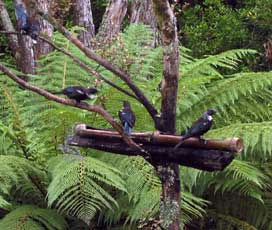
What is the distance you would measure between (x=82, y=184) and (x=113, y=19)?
2528mm

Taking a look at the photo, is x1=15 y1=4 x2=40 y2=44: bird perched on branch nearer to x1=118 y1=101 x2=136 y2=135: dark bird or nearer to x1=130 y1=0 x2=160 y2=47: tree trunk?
x1=118 y1=101 x2=136 y2=135: dark bird

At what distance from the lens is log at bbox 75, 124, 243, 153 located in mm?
1713

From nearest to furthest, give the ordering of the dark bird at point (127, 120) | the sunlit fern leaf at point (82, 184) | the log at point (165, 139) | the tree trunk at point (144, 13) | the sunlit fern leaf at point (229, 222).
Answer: the log at point (165, 139), the dark bird at point (127, 120), the sunlit fern leaf at point (82, 184), the sunlit fern leaf at point (229, 222), the tree trunk at point (144, 13)

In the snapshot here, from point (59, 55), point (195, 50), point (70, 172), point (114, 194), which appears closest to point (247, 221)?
point (114, 194)

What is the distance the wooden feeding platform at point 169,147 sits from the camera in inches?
68.3

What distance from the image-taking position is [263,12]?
569 centimetres

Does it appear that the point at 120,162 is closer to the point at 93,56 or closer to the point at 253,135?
the point at 253,135

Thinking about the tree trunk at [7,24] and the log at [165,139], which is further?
the tree trunk at [7,24]

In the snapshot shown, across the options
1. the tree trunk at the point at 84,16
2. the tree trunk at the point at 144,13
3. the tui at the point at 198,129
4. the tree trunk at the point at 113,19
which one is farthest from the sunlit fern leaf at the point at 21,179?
Result: the tree trunk at the point at 84,16

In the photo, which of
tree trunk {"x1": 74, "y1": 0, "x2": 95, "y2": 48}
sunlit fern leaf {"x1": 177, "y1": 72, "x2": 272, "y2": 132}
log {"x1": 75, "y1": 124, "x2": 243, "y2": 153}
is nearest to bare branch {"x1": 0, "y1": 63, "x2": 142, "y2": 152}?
log {"x1": 75, "y1": 124, "x2": 243, "y2": 153}

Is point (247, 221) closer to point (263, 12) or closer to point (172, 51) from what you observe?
point (172, 51)

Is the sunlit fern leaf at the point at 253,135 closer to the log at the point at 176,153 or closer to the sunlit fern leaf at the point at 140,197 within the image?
the sunlit fern leaf at the point at 140,197

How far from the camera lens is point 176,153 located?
1.79m

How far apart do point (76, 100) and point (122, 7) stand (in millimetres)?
3361
